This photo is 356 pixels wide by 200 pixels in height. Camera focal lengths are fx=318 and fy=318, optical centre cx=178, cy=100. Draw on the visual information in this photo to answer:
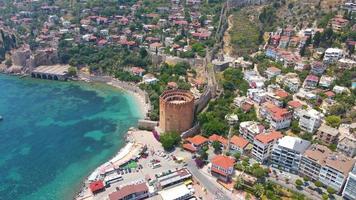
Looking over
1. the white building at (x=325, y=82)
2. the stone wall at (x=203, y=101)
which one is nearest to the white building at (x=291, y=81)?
the white building at (x=325, y=82)

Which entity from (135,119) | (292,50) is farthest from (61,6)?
(292,50)

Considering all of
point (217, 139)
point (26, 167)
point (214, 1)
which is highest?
point (214, 1)

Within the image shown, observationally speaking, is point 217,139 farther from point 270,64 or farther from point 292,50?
point 292,50

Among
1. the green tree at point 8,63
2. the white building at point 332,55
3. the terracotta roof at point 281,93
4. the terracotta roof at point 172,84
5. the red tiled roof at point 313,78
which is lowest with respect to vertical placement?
the green tree at point 8,63

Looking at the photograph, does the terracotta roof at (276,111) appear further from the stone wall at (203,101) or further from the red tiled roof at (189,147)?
the red tiled roof at (189,147)

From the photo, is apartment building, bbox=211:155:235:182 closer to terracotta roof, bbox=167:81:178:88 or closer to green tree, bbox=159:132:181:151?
green tree, bbox=159:132:181:151

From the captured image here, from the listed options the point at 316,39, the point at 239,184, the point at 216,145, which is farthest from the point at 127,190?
the point at 316,39
